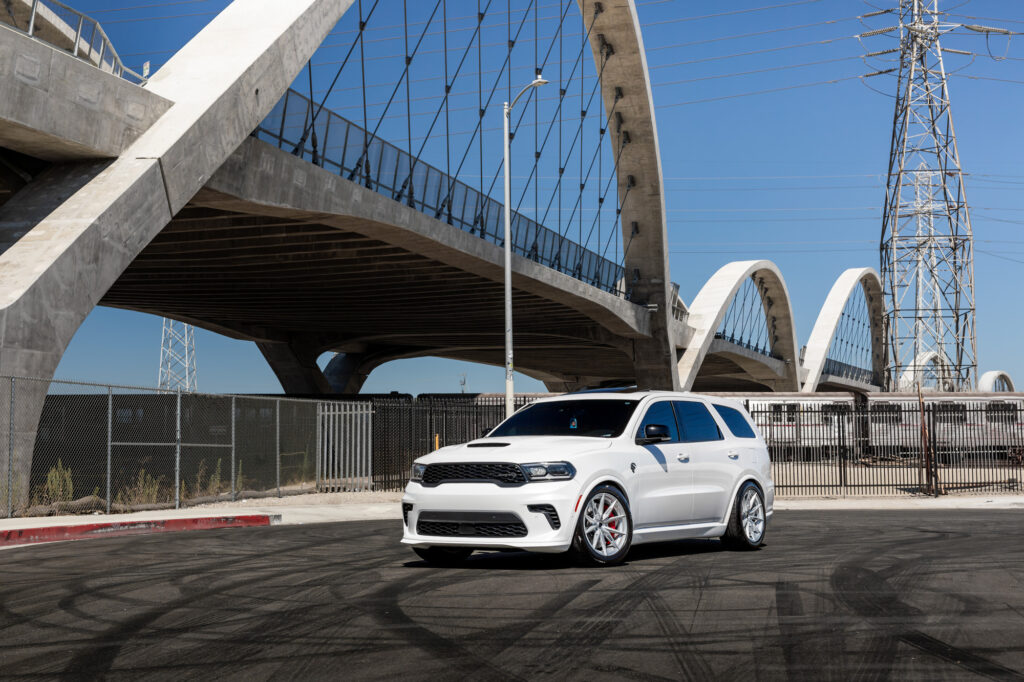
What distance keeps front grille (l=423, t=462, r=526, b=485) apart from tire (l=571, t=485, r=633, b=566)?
0.68 meters

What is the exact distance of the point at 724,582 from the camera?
348 inches

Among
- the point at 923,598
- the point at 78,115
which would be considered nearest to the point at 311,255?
the point at 78,115

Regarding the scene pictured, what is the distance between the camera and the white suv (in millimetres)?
9375

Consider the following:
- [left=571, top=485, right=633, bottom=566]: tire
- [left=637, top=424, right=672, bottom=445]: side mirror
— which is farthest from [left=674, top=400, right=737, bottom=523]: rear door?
[left=571, top=485, right=633, bottom=566]: tire

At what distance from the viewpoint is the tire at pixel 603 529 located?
376 inches

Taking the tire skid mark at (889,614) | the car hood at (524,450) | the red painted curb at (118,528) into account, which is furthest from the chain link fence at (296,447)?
the tire skid mark at (889,614)

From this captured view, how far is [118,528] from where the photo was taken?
1474cm

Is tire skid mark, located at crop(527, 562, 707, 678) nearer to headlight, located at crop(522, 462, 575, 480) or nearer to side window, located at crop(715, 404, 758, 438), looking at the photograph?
headlight, located at crop(522, 462, 575, 480)

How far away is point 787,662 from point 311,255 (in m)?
29.7

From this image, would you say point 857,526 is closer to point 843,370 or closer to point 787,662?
point 787,662

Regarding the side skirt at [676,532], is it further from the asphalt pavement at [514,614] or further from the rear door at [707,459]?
the asphalt pavement at [514,614]

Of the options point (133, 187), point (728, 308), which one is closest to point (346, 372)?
point (728, 308)

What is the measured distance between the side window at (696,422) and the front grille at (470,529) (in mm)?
2521

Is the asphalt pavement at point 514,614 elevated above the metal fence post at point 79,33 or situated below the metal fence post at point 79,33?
below
